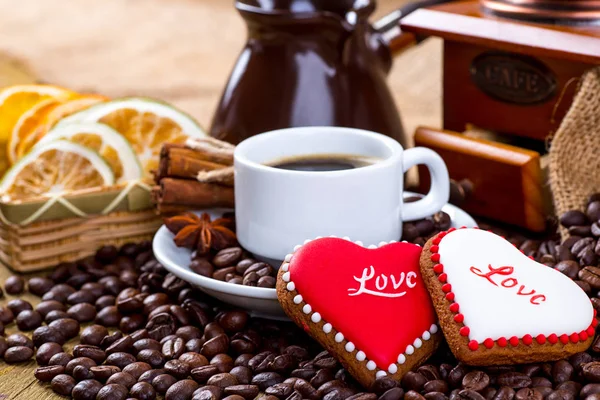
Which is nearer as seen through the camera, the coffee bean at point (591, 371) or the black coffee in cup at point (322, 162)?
the coffee bean at point (591, 371)

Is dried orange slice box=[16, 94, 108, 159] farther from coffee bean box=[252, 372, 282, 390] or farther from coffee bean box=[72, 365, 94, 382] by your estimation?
coffee bean box=[252, 372, 282, 390]

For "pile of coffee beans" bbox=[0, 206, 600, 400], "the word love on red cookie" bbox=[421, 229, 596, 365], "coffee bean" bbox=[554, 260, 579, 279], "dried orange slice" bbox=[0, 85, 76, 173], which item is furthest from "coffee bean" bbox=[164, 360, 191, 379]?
"dried orange slice" bbox=[0, 85, 76, 173]

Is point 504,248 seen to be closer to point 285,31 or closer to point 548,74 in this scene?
point 548,74

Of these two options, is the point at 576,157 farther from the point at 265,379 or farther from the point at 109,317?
the point at 109,317

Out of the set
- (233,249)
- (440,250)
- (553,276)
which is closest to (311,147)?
(233,249)

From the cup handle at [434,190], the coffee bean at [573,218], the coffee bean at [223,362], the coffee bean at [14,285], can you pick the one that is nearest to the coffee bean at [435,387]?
the coffee bean at [223,362]

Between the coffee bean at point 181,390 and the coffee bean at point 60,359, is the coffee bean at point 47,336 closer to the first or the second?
the coffee bean at point 60,359

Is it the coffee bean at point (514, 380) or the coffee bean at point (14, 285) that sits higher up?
the coffee bean at point (514, 380)
